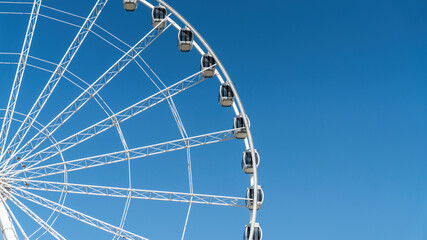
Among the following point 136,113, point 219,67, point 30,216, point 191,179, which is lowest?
point 30,216

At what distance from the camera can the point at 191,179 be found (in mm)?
37781

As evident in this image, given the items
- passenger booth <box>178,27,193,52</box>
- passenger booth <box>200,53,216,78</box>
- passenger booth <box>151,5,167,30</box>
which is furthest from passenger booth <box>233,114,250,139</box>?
passenger booth <box>151,5,167,30</box>

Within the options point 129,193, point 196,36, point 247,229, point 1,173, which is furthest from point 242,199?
point 1,173

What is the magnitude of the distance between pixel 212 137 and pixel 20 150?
31.2ft

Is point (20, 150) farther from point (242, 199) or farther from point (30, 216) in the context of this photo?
point (242, 199)

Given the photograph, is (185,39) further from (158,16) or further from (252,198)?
(252,198)

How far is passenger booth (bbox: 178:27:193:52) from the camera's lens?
38.0 metres

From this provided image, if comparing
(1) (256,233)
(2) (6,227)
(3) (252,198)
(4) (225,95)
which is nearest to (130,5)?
(4) (225,95)

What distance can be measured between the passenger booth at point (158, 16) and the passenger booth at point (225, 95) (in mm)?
4582

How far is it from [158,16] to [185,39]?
1.90 metres

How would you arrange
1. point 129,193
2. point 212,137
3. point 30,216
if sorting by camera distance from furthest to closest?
point 212,137 < point 129,193 < point 30,216

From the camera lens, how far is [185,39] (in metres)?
38.1

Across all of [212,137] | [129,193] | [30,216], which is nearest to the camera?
[30,216]

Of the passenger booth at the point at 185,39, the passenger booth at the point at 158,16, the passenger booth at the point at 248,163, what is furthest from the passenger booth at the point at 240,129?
the passenger booth at the point at 158,16
